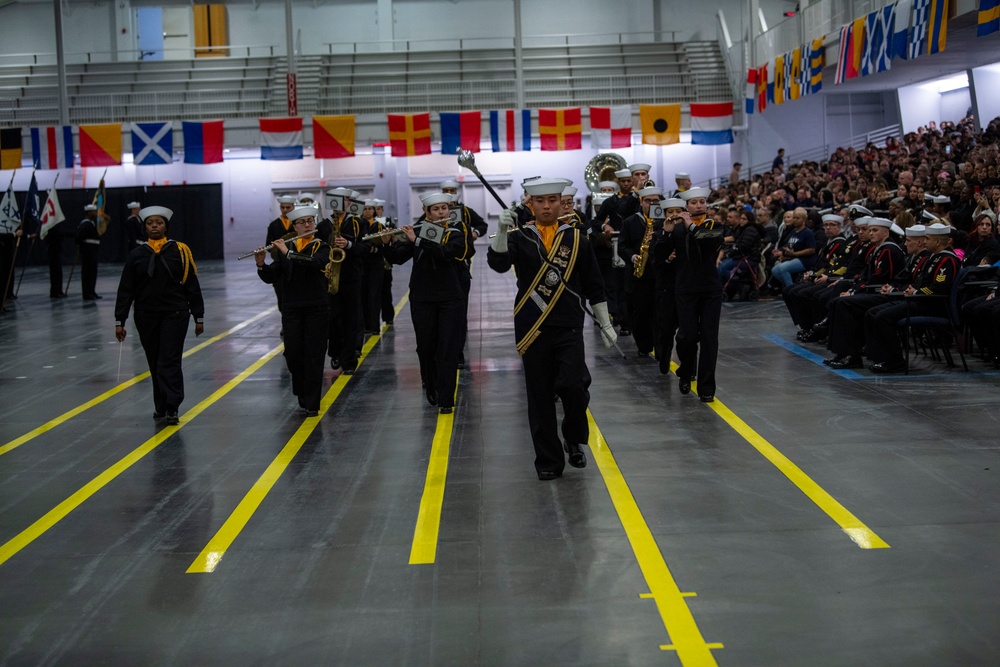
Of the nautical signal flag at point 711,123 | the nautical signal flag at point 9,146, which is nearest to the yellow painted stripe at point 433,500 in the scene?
the nautical signal flag at point 711,123

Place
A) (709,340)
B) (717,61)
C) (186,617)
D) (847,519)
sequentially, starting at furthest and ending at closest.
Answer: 1. (717,61)
2. (709,340)
3. (847,519)
4. (186,617)

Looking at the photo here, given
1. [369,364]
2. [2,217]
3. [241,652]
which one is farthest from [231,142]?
[241,652]

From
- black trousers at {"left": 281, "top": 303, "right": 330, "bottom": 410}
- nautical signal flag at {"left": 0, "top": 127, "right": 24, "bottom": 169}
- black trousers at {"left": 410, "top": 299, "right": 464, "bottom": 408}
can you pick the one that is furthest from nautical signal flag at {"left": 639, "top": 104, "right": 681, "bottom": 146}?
black trousers at {"left": 281, "top": 303, "right": 330, "bottom": 410}

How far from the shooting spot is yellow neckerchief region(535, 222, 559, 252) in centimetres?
807

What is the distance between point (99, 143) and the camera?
3547 centimetres

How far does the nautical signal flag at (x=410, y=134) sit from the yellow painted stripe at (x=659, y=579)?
2833cm

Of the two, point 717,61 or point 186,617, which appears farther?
point 717,61

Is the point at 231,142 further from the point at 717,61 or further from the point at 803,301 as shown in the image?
the point at 803,301

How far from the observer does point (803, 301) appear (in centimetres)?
1435

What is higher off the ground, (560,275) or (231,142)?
(231,142)

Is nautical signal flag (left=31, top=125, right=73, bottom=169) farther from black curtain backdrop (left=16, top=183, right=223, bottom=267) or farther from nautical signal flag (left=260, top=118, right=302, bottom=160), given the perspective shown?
nautical signal flag (left=260, top=118, right=302, bottom=160)

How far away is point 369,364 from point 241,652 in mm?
8663

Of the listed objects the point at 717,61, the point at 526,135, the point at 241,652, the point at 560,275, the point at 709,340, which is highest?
the point at 717,61

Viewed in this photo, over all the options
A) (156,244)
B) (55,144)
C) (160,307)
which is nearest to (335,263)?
(156,244)
